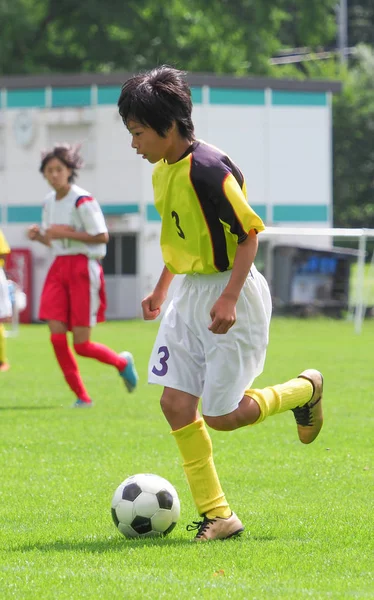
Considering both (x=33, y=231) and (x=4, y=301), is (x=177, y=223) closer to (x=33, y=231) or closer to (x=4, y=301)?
(x=33, y=231)

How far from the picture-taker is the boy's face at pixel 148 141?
16.4 ft

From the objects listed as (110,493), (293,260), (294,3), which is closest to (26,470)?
(110,493)

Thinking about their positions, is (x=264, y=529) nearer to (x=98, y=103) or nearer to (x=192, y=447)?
(x=192, y=447)

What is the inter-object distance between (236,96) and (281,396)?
102 ft

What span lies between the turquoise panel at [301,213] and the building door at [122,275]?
14.1 feet

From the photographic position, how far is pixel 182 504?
5969 mm

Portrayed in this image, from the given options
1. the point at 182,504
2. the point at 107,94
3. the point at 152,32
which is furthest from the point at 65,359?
the point at 152,32

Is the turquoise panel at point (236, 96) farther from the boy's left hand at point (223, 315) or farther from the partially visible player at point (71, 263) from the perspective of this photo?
the boy's left hand at point (223, 315)

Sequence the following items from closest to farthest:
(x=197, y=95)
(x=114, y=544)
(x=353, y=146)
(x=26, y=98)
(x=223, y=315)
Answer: (x=223, y=315) < (x=114, y=544) < (x=197, y=95) < (x=26, y=98) < (x=353, y=146)

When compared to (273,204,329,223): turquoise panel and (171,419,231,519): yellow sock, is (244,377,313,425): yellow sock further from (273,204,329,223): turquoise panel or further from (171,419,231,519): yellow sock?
(273,204,329,223): turquoise panel

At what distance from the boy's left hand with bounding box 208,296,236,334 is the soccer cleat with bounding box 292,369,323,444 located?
95cm

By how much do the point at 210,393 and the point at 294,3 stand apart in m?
37.7

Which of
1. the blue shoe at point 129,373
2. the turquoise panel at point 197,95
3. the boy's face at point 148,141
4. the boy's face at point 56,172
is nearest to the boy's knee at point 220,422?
the boy's face at point 148,141

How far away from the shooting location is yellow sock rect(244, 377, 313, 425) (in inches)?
209
